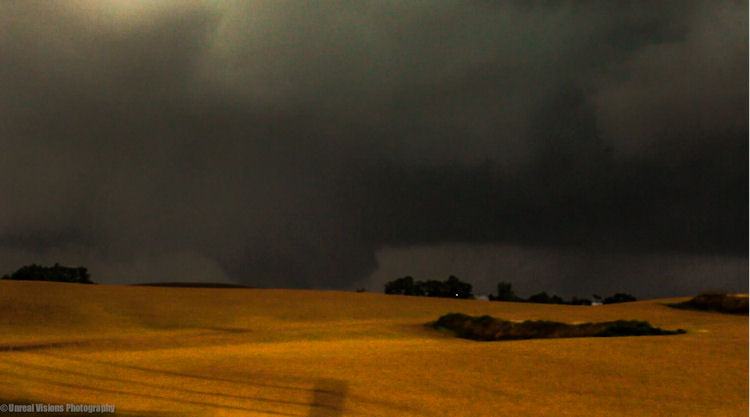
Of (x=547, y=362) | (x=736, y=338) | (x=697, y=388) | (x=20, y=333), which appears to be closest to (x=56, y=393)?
(x=547, y=362)

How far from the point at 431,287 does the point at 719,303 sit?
37.6 metres

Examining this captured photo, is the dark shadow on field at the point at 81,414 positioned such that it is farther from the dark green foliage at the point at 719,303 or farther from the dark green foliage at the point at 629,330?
the dark green foliage at the point at 719,303

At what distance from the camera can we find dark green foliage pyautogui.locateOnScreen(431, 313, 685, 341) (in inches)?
995

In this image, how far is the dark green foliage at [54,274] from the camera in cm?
6794

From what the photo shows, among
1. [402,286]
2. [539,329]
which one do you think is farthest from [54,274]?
[539,329]

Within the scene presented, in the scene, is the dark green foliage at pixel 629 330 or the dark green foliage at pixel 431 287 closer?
the dark green foliage at pixel 629 330

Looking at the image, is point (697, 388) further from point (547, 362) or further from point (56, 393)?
point (56, 393)

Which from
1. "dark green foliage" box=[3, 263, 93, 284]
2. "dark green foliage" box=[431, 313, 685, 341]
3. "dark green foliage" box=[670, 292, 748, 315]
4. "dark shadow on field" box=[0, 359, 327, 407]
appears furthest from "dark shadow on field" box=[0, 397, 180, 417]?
"dark green foliage" box=[3, 263, 93, 284]

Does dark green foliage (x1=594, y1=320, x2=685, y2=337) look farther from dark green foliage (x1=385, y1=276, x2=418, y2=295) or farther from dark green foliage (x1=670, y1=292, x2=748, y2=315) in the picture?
dark green foliage (x1=385, y1=276, x2=418, y2=295)

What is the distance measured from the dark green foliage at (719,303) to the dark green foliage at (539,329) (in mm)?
16408

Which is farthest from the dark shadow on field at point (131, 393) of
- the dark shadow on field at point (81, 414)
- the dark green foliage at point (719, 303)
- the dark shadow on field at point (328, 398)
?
the dark green foliage at point (719, 303)

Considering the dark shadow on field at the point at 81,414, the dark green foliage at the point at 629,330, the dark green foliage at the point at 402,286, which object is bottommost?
the dark shadow on field at the point at 81,414

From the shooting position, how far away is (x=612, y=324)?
25.9 metres

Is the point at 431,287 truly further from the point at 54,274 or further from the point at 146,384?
the point at 146,384
